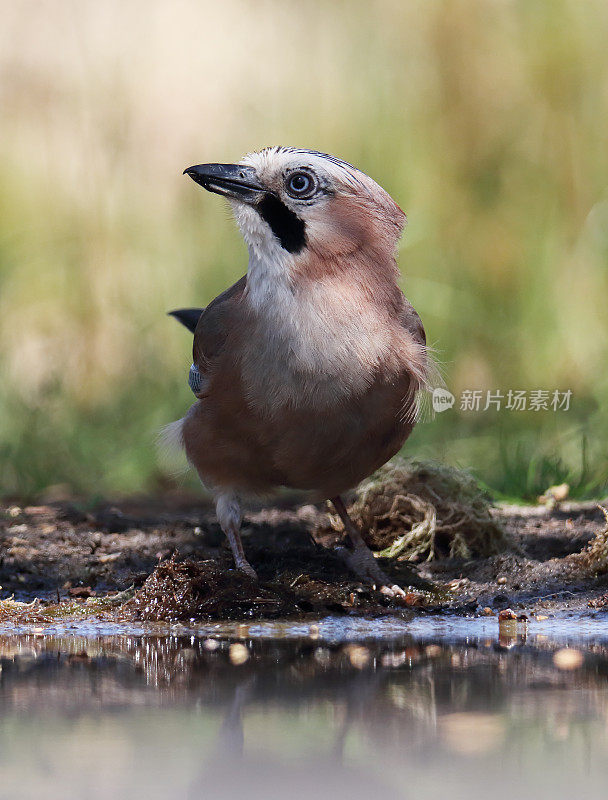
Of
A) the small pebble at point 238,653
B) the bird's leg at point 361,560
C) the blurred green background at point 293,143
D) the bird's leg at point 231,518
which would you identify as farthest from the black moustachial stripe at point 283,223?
the blurred green background at point 293,143

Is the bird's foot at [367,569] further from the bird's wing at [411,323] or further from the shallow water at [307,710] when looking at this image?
the bird's wing at [411,323]

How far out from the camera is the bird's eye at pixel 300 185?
407 cm

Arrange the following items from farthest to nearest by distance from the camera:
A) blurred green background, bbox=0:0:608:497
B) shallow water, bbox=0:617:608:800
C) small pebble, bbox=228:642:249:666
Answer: blurred green background, bbox=0:0:608:497 → small pebble, bbox=228:642:249:666 → shallow water, bbox=0:617:608:800

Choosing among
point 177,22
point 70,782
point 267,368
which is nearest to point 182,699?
point 70,782

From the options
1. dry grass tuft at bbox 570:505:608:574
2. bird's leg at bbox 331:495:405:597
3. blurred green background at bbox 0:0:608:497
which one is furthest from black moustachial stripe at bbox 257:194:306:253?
blurred green background at bbox 0:0:608:497

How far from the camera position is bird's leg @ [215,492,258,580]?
4.57m

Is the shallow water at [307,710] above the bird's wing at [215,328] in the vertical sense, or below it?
below

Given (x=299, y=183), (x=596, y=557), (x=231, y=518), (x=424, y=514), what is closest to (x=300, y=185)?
(x=299, y=183)

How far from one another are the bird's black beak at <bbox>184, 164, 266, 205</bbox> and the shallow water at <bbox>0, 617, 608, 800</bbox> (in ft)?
4.72

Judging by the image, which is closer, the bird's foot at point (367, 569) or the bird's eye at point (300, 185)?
the bird's eye at point (300, 185)

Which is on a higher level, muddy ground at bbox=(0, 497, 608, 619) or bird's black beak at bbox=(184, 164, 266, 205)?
bird's black beak at bbox=(184, 164, 266, 205)

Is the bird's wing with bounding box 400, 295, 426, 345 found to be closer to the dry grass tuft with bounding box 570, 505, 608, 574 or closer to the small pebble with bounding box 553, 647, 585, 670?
the dry grass tuft with bounding box 570, 505, 608, 574

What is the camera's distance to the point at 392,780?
211 centimetres

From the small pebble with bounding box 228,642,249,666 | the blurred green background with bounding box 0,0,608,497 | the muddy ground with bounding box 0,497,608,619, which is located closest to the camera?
the small pebble with bounding box 228,642,249,666
